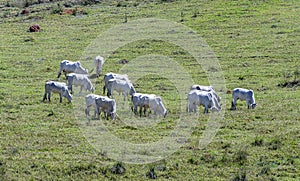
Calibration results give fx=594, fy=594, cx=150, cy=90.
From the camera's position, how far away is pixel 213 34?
45.2m

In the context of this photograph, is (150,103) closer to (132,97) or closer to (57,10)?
(132,97)

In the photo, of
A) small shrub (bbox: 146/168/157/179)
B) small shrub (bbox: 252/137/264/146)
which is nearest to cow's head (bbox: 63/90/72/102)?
small shrub (bbox: 252/137/264/146)

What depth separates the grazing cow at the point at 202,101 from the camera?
1056 inches

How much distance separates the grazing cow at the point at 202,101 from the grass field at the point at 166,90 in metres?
0.56

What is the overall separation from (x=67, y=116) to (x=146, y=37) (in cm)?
1985

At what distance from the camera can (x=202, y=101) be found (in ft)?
88.1

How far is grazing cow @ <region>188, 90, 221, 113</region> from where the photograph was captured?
26828 mm

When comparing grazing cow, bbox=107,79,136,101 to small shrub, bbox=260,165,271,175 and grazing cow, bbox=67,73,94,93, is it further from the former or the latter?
small shrub, bbox=260,165,271,175

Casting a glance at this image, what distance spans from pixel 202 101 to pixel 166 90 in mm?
5418

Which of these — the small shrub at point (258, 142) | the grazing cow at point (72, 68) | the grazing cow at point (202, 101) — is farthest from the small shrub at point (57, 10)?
the small shrub at point (258, 142)

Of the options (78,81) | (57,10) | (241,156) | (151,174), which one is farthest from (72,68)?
(57,10)

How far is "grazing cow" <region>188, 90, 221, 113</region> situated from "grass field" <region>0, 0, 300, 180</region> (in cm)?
56

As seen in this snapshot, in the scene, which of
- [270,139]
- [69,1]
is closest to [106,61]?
[270,139]

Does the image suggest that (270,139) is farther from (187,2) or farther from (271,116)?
(187,2)
